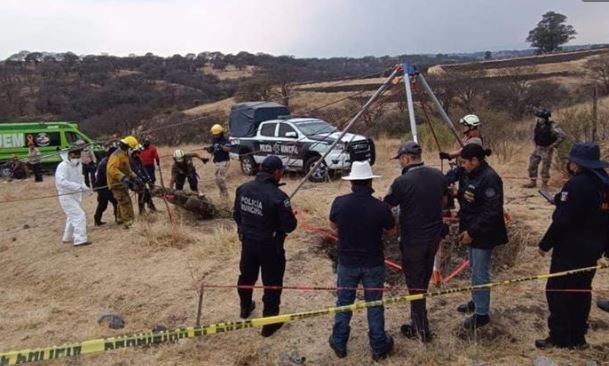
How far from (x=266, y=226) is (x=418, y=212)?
1.35m

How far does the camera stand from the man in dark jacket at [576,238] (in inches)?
155

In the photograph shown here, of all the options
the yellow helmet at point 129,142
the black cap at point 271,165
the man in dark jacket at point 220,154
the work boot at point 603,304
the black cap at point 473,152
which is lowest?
the work boot at point 603,304

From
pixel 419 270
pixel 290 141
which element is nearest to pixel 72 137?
pixel 290 141

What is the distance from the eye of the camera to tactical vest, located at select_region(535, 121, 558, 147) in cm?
930

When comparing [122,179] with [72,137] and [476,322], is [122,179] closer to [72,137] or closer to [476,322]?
[476,322]

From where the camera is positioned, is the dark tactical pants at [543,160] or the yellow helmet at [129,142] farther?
the dark tactical pants at [543,160]

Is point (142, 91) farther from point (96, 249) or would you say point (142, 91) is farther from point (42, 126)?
point (96, 249)

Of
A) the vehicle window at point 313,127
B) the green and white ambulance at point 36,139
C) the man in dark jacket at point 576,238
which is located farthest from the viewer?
the green and white ambulance at point 36,139

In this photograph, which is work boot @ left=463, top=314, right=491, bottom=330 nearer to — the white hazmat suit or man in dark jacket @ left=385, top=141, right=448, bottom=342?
man in dark jacket @ left=385, top=141, right=448, bottom=342

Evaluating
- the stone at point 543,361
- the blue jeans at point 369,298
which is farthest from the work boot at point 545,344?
the blue jeans at point 369,298

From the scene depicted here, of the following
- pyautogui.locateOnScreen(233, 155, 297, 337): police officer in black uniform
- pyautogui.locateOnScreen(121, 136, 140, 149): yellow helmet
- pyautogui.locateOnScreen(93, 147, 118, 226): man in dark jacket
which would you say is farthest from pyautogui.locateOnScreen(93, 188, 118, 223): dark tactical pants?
pyautogui.locateOnScreen(233, 155, 297, 337): police officer in black uniform

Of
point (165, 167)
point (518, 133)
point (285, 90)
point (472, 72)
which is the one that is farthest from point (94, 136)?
point (518, 133)

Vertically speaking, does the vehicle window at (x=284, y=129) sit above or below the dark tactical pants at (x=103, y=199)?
above

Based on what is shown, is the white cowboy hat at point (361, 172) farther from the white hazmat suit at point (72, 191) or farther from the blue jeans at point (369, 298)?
the white hazmat suit at point (72, 191)
